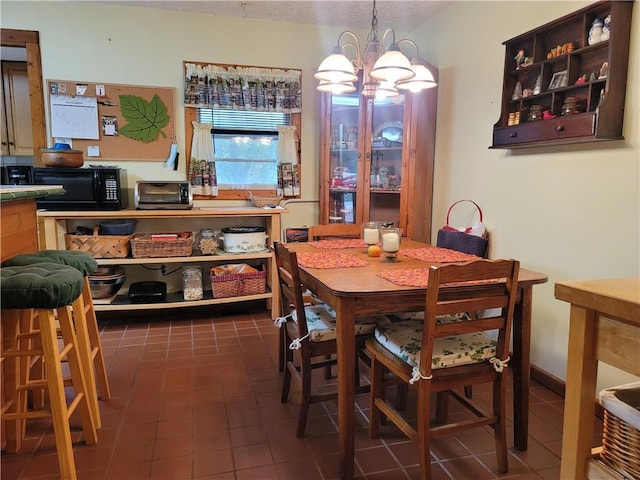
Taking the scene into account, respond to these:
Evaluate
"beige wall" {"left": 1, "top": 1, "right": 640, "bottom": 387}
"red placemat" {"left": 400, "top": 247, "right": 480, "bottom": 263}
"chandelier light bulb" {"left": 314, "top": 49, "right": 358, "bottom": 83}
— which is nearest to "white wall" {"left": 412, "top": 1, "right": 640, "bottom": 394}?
"beige wall" {"left": 1, "top": 1, "right": 640, "bottom": 387}

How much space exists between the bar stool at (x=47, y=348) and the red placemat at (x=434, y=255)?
1578 millimetres

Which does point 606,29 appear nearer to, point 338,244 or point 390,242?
point 390,242

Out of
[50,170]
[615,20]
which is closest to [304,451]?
[615,20]

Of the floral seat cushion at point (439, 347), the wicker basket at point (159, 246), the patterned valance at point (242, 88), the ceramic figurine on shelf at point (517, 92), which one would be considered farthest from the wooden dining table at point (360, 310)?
the patterned valance at point (242, 88)

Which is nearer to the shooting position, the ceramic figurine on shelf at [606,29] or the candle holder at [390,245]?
the ceramic figurine on shelf at [606,29]

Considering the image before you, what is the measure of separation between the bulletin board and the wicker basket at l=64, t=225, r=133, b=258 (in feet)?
2.33

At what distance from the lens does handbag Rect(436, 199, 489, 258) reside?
276cm

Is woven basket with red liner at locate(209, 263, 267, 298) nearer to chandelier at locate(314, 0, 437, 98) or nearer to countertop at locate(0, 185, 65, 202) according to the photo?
countertop at locate(0, 185, 65, 202)

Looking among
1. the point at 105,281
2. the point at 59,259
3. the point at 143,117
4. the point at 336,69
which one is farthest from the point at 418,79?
the point at 105,281

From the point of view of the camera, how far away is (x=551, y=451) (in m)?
1.90

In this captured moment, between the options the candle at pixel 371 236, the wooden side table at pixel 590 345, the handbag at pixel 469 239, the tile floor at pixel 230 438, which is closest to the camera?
the wooden side table at pixel 590 345

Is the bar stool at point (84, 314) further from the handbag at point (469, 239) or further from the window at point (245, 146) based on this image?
the handbag at point (469, 239)

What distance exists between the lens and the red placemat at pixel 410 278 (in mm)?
1718

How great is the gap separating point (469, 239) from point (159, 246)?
2.26 meters
